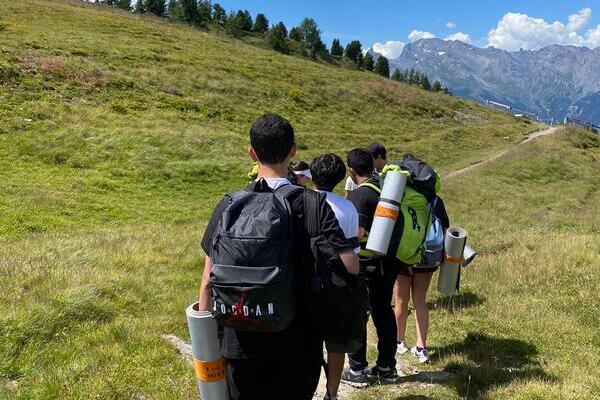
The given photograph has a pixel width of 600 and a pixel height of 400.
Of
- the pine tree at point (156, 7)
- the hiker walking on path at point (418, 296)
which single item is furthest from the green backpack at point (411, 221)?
the pine tree at point (156, 7)

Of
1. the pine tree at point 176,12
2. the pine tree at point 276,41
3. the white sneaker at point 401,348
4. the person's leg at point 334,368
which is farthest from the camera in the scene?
the pine tree at point 176,12

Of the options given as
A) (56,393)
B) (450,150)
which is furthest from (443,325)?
(450,150)

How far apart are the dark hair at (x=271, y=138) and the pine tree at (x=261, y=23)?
107801 millimetres

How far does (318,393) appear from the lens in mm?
5332

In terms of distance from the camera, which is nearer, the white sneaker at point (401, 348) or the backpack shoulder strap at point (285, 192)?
the backpack shoulder strap at point (285, 192)

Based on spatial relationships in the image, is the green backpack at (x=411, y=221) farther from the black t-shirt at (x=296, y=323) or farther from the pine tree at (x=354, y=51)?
the pine tree at (x=354, y=51)

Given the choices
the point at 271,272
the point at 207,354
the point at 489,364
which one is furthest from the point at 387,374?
the point at 271,272

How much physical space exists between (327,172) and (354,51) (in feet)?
360

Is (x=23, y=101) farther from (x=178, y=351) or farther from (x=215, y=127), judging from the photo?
(x=178, y=351)

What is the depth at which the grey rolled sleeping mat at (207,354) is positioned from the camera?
3.08 meters

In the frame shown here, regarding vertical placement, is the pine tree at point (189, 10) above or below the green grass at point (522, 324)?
above

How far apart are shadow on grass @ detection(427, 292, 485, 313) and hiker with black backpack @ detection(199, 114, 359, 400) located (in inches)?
232

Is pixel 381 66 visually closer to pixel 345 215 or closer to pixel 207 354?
pixel 345 215

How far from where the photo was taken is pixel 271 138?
9.66 feet
